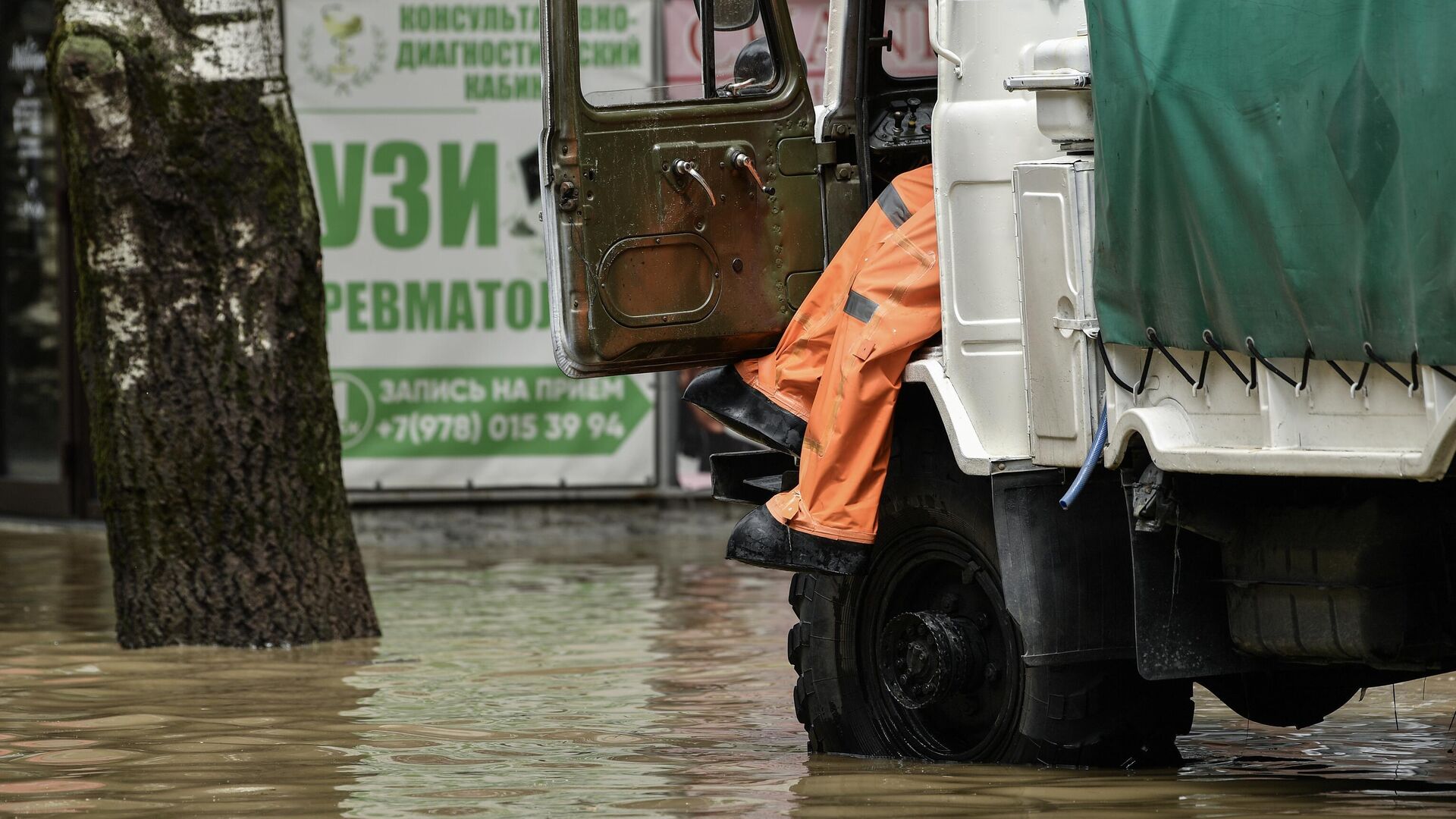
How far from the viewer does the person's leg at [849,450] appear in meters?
6.38

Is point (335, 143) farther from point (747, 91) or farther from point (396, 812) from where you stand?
point (396, 812)

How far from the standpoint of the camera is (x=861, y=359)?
6.38 metres

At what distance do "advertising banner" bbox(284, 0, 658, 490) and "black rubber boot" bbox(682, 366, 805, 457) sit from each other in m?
7.45

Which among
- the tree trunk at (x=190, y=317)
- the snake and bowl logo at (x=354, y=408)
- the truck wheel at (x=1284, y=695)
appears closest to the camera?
the truck wheel at (x=1284, y=695)

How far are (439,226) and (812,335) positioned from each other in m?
8.01

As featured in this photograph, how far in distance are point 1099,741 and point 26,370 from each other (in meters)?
10.9

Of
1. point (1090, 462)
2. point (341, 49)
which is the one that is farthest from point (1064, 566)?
point (341, 49)

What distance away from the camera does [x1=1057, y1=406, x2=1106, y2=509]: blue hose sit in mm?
5926

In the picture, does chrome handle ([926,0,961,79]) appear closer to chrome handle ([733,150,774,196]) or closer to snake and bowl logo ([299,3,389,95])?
chrome handle ([733,150,774,196])

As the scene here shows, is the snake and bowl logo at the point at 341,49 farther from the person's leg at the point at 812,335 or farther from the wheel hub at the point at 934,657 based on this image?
the wheel hub at the point at 934,657

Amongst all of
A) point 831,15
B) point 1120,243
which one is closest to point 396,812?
point 1120,243

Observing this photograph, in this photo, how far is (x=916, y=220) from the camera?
21.6 feet

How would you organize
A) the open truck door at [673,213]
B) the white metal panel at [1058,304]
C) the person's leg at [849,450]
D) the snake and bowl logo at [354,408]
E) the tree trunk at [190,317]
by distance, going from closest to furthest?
the white metal panel at [1058,304]
the person's leg at [849,450]
the open truck door at [673,213]
the tree trunk at [190,317]
the snake and bowl logo at [354,408]

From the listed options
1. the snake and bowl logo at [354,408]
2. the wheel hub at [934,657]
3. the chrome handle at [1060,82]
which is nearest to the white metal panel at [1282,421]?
the chrome handle at [1060,82]
